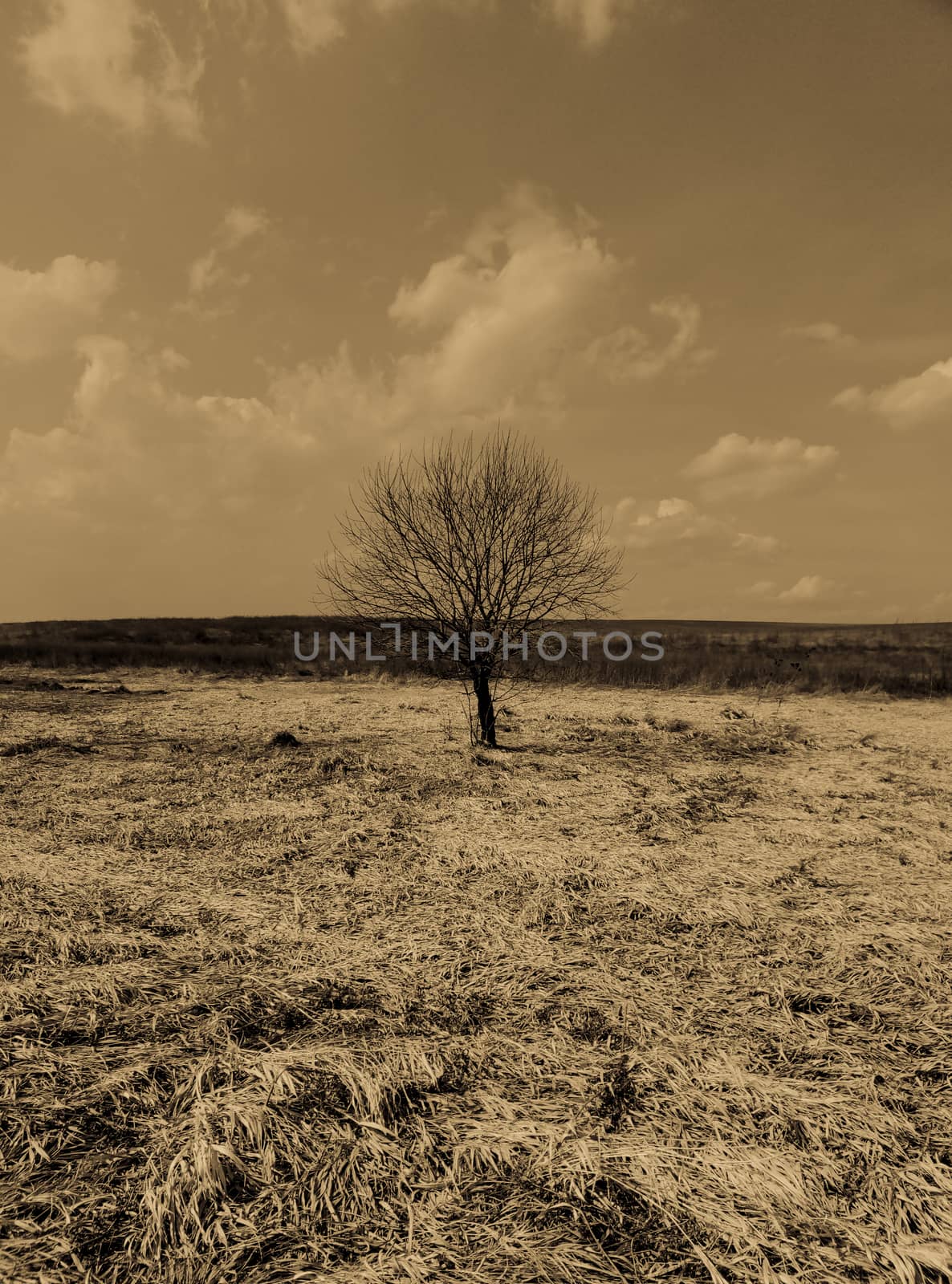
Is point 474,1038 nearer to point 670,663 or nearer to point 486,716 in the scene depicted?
point 486,716

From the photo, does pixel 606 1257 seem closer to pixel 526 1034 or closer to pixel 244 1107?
pixel 526 1034

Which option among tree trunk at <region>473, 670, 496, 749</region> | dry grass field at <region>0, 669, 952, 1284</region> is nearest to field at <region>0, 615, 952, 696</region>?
tree trunk at <region>473, 670, 496, 749</region>

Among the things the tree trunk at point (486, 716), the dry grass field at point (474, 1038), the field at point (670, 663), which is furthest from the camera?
the field at point (670, 663)

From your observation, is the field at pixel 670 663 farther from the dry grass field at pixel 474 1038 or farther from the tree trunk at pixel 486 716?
the dry grass field at pixel 474 1038

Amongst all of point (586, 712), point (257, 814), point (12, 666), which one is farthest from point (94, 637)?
point (257, 814)

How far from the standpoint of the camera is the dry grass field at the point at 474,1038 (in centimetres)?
225

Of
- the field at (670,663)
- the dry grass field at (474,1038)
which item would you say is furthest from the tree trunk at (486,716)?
the dry grass field at (474,1038)

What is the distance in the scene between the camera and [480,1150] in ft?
8.40

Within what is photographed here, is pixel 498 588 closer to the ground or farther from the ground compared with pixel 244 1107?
farther from the ground

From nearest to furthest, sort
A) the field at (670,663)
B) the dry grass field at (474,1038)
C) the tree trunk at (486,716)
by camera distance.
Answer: the dry grass field at (474,1038) < the tree trunk at (486,716) < the field at (670,663)

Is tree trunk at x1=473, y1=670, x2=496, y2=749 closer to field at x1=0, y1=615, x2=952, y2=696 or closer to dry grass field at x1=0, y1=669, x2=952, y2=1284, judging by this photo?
field at x1=0, y1=615, x2=952, y2=696

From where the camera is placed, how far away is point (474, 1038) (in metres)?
3.30

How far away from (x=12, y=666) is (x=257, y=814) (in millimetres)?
22612

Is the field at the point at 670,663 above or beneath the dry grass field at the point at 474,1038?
above
